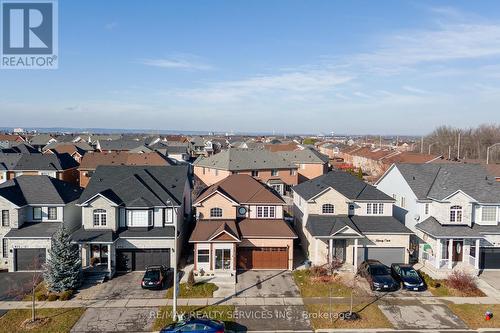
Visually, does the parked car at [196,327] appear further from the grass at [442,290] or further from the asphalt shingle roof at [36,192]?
the asphalt shingle roof at [36,192]

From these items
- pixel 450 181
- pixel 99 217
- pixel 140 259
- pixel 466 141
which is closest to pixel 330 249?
pixel 450 181

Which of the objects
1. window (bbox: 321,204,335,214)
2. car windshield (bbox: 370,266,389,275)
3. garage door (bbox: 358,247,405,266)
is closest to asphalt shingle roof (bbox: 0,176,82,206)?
window (bbox: 321,204,335,214)

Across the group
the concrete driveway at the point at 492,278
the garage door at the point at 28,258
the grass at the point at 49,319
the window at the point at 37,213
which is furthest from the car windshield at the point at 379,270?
the window at the point at 37,213

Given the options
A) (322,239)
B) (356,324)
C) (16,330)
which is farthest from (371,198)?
(16,330)

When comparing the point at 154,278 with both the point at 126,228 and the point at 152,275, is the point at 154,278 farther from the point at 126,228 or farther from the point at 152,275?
the point at 126,228

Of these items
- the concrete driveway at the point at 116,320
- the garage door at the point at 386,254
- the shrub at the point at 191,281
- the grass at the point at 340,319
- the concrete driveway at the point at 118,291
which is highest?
the garage door at the point at 386,254

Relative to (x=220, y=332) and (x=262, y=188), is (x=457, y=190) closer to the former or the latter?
(x=262, y=188)
